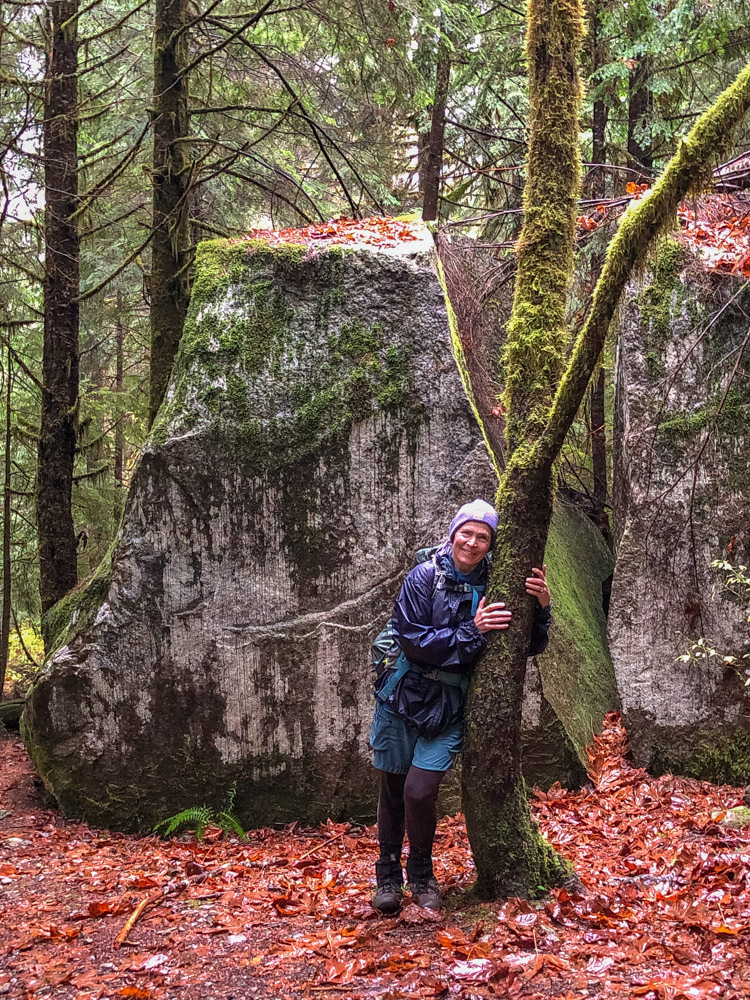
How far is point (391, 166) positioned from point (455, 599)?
9.04 metres

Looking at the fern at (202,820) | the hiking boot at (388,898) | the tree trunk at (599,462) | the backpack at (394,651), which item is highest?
the tree trunk at (599,462)

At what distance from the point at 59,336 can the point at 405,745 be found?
5.95 m

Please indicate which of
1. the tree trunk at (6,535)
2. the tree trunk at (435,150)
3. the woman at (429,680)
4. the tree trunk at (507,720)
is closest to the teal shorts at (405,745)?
the woman at (429,680)

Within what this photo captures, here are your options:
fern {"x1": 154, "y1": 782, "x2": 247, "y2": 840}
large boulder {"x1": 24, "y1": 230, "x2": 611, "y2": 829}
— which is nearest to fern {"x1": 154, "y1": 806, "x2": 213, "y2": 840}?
fern {"x1": 154, "y1": 782, "x2": 247, "y2": 840}

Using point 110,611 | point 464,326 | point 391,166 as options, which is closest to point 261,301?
point 464,326

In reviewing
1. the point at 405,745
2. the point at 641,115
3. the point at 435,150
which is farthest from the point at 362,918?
the point at 641,115

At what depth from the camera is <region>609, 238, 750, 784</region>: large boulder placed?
5848mm

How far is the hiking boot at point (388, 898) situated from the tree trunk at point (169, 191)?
4.82m

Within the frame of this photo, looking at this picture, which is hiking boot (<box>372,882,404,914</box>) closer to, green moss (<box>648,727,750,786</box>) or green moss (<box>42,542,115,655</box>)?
green moss (<box>648,727,750,786</box>)

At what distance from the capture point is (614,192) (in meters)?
8.74

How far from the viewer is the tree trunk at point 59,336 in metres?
7.73

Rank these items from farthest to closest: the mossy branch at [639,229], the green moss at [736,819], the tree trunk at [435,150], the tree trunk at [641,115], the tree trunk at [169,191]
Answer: the tree trunk at [435,150] → the tree trunk at [641,115] → the tree trunk at [169,191] → the green moss at [736,819] → the mossy branch at [639,229]

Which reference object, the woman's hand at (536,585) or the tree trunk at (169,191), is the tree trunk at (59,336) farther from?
the woman's hand at (536,585)

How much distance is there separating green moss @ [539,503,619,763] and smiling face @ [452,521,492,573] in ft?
7.79
